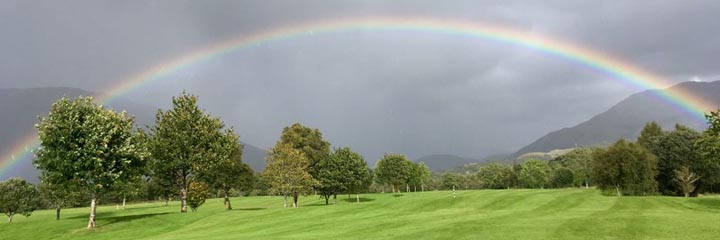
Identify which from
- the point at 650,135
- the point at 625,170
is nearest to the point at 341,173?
the point at 625,170

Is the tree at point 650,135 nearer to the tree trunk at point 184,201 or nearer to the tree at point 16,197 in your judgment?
the tree trunk at point 184,201

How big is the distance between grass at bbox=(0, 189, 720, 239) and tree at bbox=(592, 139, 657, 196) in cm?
2264

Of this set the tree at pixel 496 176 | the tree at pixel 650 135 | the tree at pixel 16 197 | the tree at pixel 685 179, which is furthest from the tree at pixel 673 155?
the tree at pixel 16 197

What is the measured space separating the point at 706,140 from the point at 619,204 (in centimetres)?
1393

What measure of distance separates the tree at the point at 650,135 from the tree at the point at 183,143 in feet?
293

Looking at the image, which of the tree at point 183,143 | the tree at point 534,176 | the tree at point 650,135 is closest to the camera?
the tree at point 183,143

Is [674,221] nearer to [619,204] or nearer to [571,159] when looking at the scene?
[619,204]

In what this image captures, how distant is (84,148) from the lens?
134 feet

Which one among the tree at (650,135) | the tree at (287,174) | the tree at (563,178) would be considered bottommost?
the tree at (563,178)

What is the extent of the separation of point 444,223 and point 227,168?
161ft

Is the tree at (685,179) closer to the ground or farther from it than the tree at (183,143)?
closer to the ground

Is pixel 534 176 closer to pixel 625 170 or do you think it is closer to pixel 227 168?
pixel 625 170

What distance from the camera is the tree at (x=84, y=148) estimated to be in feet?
132

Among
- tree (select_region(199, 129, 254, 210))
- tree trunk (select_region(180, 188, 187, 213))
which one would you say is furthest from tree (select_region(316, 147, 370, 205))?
tree trunk (select_region(180, 188, 187, 213))
